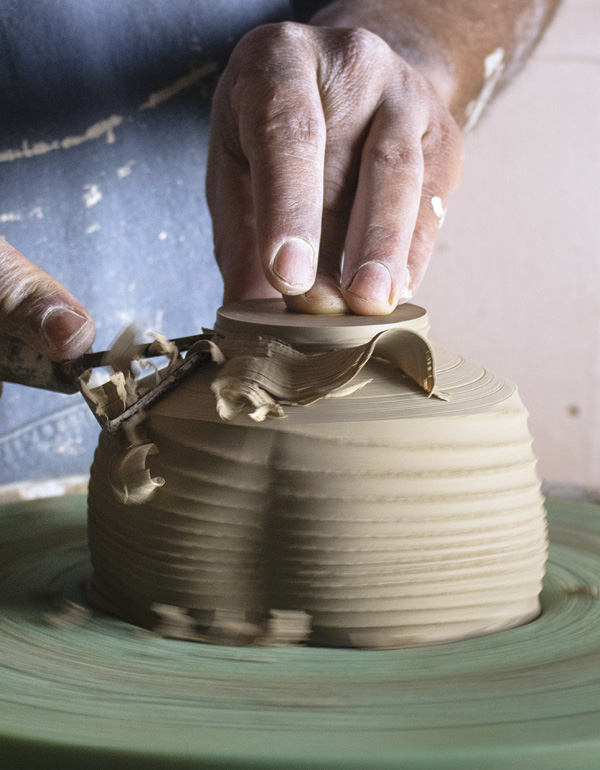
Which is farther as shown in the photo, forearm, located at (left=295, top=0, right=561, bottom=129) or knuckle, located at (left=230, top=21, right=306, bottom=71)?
forearm, located at (left=295, top=0, right=561, bottom=129)

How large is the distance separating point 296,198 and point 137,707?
0.48 m

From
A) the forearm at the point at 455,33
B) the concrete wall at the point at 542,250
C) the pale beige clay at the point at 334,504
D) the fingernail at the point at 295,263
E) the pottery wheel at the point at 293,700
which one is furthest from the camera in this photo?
the concrete wall at the point at 542,250

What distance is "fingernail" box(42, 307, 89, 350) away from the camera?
2.68 ft

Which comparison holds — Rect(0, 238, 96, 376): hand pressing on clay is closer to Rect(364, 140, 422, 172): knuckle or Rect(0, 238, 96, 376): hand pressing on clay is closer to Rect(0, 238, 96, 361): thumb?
Rect(0, 238, 96, 361): thumb

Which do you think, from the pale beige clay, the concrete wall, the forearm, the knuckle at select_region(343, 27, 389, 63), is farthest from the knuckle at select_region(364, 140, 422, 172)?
the concrete wall

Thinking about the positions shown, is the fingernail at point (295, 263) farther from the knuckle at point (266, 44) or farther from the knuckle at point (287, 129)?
the knuckle at point (266, 44)

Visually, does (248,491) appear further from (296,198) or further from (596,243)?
(596,243)

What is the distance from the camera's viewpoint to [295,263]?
0.80m

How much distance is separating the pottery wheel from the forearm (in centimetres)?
91

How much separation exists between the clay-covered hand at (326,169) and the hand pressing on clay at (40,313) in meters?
0.19

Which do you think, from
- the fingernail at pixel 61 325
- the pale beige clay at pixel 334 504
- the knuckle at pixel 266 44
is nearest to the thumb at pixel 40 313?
the fingernail at pixel 61 325

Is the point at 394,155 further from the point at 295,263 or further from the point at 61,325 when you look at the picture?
the point at 61,325

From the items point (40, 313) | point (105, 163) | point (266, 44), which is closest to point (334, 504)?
point (40, 313)

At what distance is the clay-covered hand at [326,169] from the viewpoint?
0.82 m
